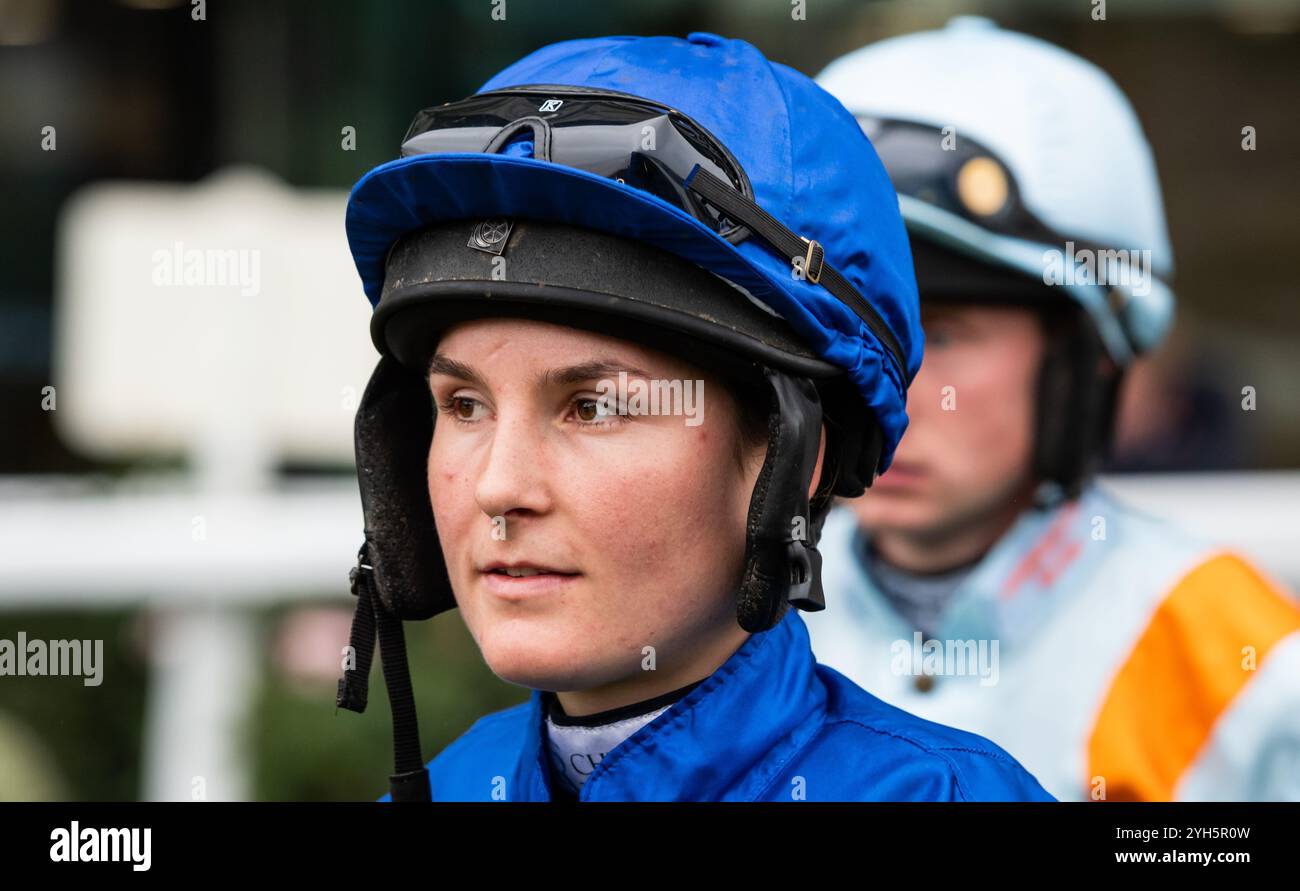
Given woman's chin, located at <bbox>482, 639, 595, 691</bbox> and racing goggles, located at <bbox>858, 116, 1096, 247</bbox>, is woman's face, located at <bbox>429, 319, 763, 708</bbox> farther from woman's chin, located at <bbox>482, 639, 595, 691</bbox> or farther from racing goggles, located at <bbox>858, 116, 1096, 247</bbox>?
racing goggles, located at <bbox>858, 116, 1096, 247</bbox>

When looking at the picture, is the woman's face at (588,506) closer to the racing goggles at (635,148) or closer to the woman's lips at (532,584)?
the woman's lips at (532,584)

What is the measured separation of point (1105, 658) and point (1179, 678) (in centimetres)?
15

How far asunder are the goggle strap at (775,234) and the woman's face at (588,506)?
0.19 meters

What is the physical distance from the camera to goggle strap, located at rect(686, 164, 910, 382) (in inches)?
72.5

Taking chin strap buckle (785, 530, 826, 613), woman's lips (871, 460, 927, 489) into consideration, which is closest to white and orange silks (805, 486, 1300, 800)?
woman's lips (871, 460, 927, 489)

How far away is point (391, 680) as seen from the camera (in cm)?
217

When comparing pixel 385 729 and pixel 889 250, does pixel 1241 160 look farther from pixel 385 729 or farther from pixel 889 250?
pixel 889 250

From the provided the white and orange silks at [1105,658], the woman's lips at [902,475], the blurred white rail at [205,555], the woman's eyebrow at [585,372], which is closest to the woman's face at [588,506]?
the woman's eyebrow at [585,372]

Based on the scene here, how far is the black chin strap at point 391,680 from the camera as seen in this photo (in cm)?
212

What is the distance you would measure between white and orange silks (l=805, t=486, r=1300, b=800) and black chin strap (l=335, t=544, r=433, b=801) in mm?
1220

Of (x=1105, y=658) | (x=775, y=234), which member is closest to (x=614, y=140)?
(x=775, y=234)

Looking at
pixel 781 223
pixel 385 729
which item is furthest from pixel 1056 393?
pixel 385 729
